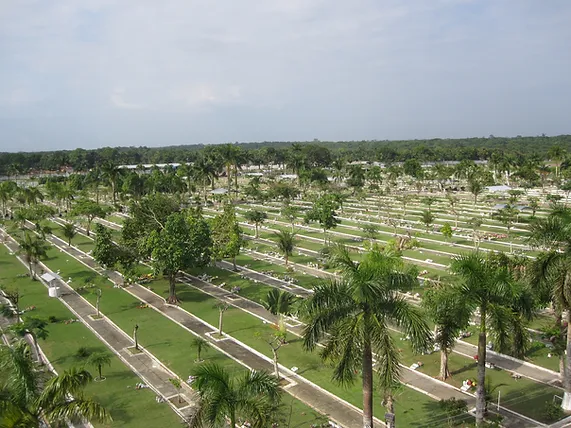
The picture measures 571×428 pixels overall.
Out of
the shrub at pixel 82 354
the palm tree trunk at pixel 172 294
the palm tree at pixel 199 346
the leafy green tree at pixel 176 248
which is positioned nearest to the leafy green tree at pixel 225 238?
the leafy green tree at pixel 176 248

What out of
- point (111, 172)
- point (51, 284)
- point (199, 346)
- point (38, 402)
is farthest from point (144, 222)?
point (111, 172)

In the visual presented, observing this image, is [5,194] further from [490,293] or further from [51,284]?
[490,293]

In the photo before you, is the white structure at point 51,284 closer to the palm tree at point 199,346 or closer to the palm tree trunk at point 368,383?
the palm tree at point 199,346

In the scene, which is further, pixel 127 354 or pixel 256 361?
pixel 127 354

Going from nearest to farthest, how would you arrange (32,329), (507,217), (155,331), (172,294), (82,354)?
(32,329), (82,354), (155,331), (172,294), (507,217)

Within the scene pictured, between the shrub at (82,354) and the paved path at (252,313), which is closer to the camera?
the paved path at (252,313)

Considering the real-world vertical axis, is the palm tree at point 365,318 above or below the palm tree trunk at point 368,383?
above
